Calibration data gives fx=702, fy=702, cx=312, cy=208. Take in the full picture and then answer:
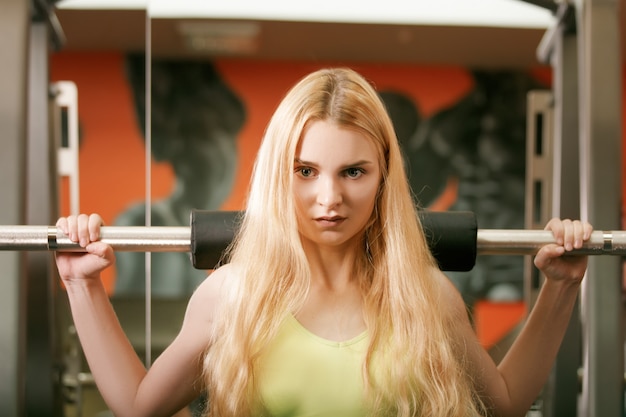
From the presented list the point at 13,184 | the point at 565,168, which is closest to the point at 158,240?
the point at 13,184

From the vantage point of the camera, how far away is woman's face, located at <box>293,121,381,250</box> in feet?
3.41

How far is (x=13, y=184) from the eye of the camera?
1335 millimetres

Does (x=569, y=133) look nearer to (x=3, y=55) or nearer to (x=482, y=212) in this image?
(x=3, y=55)

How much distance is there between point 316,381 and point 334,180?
300 millimetres

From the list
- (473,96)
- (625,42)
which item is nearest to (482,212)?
(473,96)

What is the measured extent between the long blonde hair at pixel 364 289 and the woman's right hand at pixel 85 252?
0.69ft

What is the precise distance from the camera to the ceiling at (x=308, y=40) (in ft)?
9.53

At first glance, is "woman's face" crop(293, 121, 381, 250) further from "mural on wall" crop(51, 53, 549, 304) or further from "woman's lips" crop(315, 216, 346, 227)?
"mural on wall" crop(51, 53, 549, 304)

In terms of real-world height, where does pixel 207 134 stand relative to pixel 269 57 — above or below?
below

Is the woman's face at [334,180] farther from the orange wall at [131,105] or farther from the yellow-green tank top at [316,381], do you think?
the orange wall at [131,105]

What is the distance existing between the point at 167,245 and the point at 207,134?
2.28 meters

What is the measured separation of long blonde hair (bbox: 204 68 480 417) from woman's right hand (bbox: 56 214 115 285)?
0.69 ft

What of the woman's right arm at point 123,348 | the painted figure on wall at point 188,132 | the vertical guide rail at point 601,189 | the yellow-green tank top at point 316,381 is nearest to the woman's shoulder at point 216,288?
the woman's right arm at point 123,348

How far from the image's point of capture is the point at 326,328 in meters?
1.09
